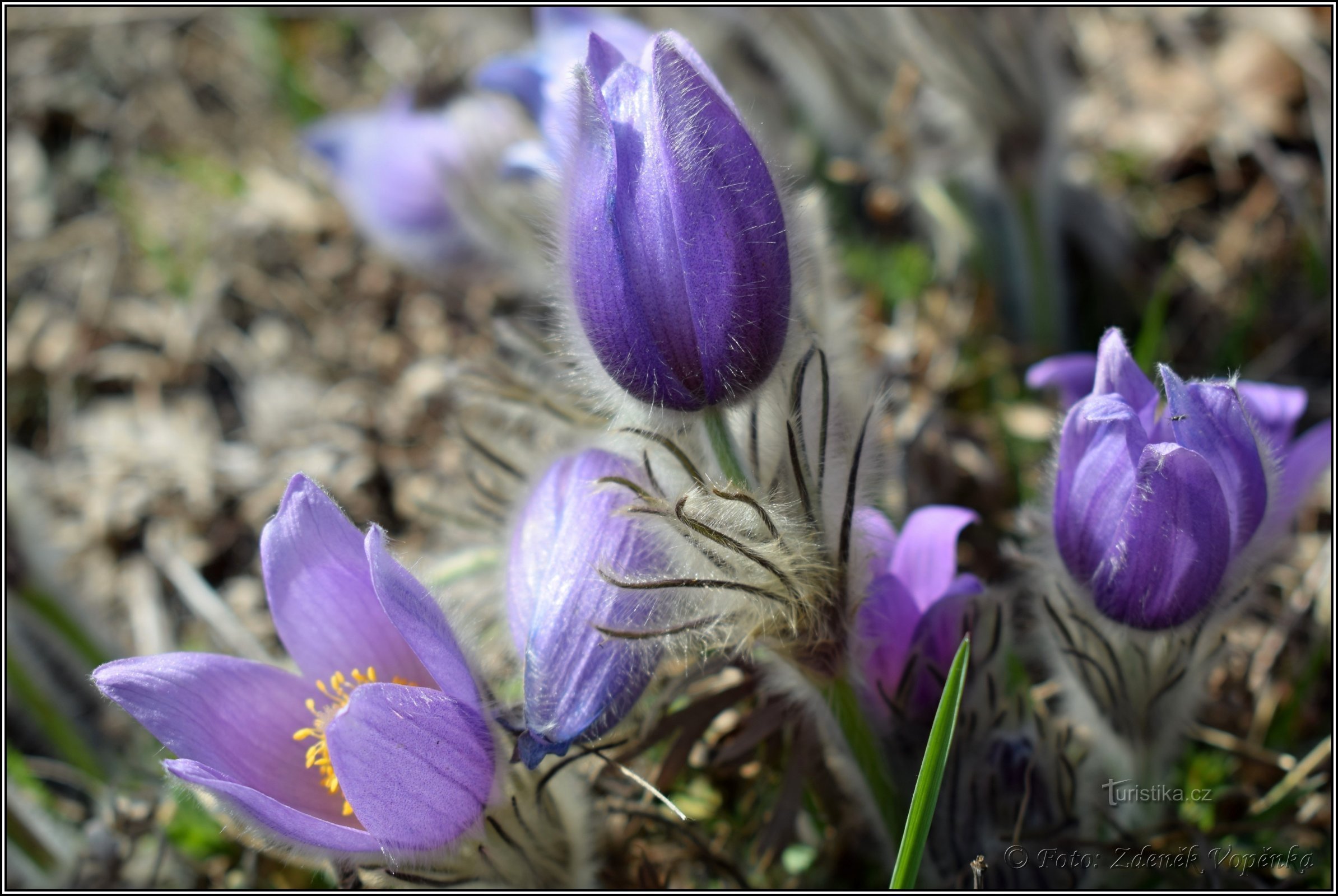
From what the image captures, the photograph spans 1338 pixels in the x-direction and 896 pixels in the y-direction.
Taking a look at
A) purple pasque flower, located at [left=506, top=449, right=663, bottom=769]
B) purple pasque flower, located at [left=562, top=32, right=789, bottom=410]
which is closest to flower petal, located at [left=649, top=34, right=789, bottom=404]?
purple pasque flower, located at [left=562, top=32, right=789, bottom=410]

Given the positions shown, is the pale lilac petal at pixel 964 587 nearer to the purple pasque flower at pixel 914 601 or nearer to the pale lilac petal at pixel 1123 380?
the purple pasque flower at pixel 914 601

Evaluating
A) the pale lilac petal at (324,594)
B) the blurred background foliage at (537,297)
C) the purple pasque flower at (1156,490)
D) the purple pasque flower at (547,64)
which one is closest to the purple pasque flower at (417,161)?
the blurred background foliage at (537,297)

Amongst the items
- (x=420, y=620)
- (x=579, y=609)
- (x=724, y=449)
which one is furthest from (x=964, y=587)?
(x=420, y=620)

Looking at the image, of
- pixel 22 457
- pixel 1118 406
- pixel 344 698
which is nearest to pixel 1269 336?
pixel 1118 406

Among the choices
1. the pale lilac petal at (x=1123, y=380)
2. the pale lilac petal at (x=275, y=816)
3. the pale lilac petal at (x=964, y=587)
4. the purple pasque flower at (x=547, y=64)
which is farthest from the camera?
the purple pasque flower at (x=547, y=64)

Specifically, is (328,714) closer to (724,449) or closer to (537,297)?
(724,449)

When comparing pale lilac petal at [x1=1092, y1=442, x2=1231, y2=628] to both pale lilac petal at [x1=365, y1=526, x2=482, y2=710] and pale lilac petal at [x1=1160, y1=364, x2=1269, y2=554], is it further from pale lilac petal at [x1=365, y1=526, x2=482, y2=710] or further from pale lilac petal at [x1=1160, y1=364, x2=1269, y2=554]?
pale lilac petal at [x1=365, y1=526, x2=482, y2=710]

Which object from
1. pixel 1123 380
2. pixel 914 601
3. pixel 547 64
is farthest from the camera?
pixel 547 64
